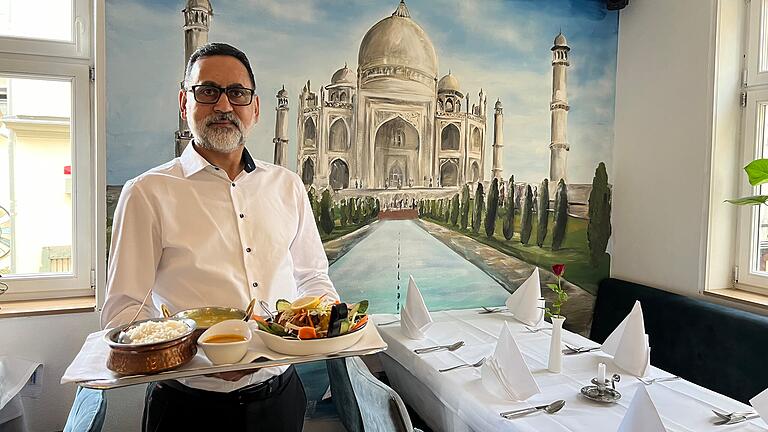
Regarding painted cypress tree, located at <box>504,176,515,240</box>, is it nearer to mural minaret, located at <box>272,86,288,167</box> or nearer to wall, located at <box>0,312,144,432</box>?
mural minaret, located at <box>272,86,288,167</box>

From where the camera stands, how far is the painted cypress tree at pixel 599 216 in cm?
322

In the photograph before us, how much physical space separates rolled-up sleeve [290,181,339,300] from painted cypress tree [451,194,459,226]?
1.11 meters

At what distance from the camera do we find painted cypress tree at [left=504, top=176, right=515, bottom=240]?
2994mm

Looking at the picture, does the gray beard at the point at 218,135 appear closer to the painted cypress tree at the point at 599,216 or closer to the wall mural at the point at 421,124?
the wall mural at the point at 421,124

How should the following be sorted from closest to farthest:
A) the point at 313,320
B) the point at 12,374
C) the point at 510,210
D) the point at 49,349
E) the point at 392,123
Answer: the point at 313,320 → the point at 12,374 → the point at 49,349 → the point at 392,123 → the point at 510,210

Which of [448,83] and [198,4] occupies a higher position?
[198,4]

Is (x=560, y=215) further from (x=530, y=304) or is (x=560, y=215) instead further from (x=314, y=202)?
(x=314, y=202)

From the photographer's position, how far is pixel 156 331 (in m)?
1.18

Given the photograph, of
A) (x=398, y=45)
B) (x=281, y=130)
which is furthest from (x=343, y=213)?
(x=398, y=45)

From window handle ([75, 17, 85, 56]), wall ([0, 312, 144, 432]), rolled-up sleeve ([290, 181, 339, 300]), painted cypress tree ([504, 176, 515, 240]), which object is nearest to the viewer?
rolled-up sleeve ([290, 181, 339, 300])

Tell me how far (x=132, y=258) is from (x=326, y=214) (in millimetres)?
1181

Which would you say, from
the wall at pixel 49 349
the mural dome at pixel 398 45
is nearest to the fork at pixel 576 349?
the mural dome at pixel 398 45

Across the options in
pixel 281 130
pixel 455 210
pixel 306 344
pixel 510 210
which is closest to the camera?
pixel 306 344

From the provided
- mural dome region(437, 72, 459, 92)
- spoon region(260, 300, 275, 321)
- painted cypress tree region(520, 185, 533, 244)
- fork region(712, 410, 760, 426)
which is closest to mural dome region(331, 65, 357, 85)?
mural dome region(437, 72, 459, 92)
